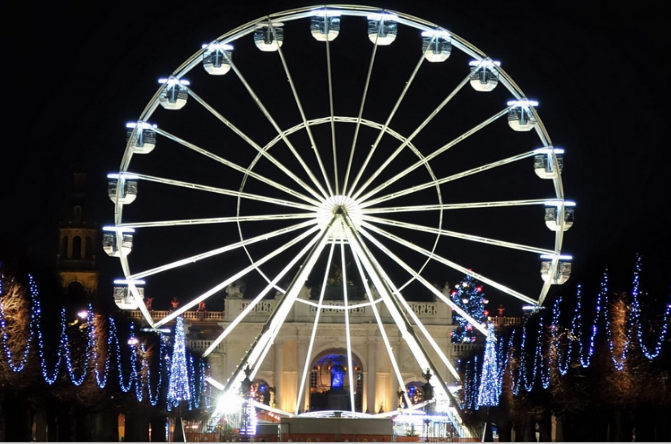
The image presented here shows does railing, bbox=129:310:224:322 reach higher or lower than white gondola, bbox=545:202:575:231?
higher

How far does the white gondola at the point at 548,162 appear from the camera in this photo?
2253 inches

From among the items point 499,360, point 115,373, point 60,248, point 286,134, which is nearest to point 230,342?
point 60,248

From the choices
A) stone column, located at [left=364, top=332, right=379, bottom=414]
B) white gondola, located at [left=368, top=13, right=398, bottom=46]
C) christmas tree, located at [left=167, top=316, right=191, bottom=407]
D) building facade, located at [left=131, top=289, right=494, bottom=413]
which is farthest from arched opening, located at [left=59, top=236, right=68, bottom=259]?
white gondola, located at [left=368, top=13, right=398, bottom=46]

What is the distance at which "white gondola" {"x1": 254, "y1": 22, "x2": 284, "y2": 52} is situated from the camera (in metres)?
56.0

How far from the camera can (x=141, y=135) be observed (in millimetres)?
57312

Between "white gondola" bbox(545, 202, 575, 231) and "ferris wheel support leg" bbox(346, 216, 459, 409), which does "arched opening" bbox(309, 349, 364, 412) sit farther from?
"white gondola" bbox(545, 202, 575, 231)

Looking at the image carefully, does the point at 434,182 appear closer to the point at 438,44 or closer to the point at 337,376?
the point at 438,44

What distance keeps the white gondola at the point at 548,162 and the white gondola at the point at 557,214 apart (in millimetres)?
991

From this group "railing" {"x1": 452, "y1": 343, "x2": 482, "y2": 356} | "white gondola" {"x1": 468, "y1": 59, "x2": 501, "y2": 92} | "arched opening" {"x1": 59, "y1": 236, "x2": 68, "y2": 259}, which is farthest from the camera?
"arched opening" {"x1": 59, "y1": 236, "x2": 68, "y2": 259}

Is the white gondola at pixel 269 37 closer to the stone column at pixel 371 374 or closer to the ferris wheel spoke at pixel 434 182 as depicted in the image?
the ferris wheel spoke at pixel 434 182

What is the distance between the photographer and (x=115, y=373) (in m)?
63.5

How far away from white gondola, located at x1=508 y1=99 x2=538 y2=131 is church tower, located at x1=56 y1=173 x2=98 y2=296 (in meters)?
51.0

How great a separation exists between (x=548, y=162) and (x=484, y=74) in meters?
3.58

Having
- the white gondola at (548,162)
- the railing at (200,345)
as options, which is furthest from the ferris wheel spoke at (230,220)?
the railing at (200,345)
